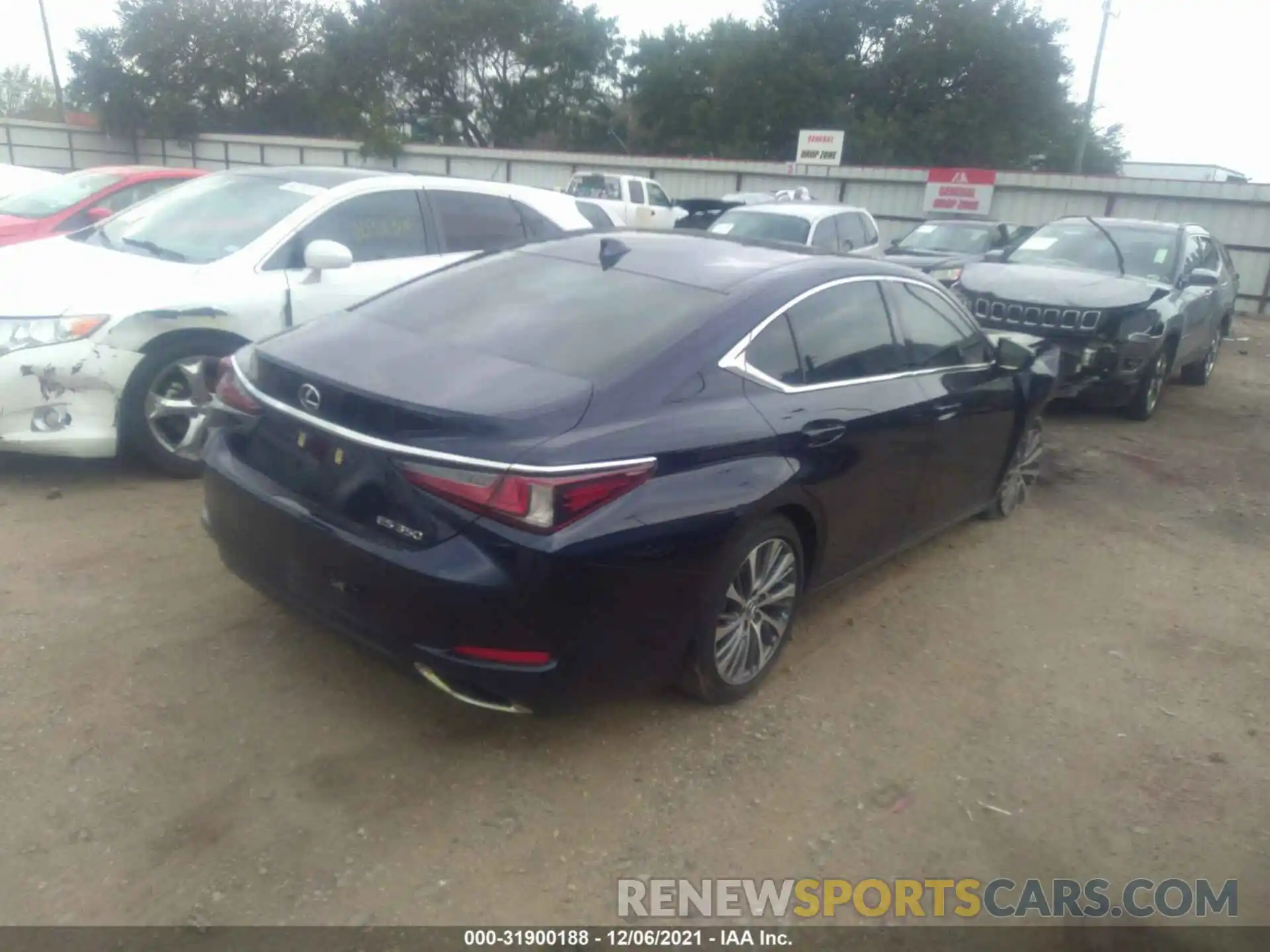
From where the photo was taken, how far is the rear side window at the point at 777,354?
→ 141 inches

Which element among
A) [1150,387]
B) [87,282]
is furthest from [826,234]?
[87,282]

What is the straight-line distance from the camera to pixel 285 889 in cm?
265

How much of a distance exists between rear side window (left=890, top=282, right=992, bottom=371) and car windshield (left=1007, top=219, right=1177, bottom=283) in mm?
5097

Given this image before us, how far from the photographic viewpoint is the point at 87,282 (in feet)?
16.9

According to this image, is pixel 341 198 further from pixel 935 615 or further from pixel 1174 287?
pixel 1174 287

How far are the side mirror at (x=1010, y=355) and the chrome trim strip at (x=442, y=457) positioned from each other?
9.18ft

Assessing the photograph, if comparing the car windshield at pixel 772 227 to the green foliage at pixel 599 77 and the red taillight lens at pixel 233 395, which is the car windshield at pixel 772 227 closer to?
the red taillight lens at pixel 233 395

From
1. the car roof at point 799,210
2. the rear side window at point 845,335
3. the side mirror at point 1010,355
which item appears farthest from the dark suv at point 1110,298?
the rear side window at point 845,335

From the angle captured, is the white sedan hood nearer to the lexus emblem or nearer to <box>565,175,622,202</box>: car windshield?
the lexus emblem

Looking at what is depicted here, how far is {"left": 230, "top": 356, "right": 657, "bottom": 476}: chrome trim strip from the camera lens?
282 cm

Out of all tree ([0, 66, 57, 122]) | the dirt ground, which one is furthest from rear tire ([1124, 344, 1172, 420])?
tree ([0, 66, 57, 122])

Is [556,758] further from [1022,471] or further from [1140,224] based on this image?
[1140,224]

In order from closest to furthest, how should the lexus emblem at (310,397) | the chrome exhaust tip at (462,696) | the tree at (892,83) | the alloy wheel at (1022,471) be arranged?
the chrome exhaust tip at (462,696), the lexus emblem at (310,397), the alloy wheel at (1022,471), the tree at (892,83)

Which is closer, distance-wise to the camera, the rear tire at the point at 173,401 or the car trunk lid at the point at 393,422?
the car trunk lid at the point at 393,422
